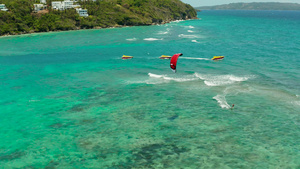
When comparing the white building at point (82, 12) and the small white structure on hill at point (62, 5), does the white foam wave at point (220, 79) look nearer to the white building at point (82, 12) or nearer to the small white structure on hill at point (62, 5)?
the white building at point (82, 12)

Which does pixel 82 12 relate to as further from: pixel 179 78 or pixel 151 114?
pixel 151 114

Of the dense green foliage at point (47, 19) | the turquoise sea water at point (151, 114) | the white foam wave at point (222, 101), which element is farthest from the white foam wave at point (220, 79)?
the dense green foliage at point (47, 19)

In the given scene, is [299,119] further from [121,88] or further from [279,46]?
[279,46]

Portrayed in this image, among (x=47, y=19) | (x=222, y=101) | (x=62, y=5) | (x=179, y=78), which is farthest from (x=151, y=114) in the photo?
(x=62, y=5)

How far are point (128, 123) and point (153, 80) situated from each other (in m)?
21.7

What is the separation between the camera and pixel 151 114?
39.8 meters

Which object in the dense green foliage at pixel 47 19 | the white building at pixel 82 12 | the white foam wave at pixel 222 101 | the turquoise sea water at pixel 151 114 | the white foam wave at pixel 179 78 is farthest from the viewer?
the white building at pixel 82 12

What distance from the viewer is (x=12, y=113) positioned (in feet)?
134

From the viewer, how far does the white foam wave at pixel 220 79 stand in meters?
53.6

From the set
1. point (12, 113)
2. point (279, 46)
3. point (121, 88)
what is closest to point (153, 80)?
point (121, 88)

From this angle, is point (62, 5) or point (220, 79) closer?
point (220, 79)

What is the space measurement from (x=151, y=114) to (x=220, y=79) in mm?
23873

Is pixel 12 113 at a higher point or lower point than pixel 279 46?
lower

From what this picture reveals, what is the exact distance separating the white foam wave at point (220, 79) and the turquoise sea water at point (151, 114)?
231 millimetres
